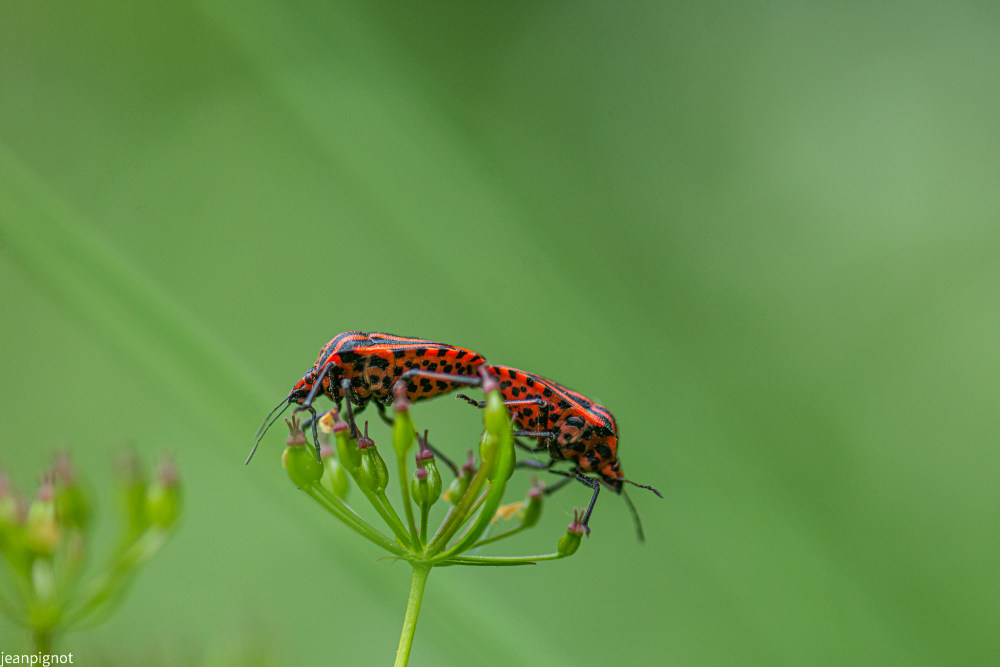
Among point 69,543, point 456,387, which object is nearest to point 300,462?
point 69,543

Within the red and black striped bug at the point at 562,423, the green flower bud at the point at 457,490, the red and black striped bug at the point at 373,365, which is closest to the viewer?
the green flower bud at the point at 457,490

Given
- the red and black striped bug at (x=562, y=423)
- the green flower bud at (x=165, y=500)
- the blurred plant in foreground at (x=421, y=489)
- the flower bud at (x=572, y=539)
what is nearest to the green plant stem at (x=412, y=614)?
the blurred plant in foreground at (x=421, y=489)

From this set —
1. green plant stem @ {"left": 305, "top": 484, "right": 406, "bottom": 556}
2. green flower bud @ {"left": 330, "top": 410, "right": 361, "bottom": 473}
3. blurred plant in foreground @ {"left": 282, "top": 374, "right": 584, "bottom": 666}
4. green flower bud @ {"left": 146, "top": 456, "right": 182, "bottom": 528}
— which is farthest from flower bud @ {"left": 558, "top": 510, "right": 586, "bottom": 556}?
green flower bud @ {"left": 146, "top": 456, "right": 182, "bottom": 528}

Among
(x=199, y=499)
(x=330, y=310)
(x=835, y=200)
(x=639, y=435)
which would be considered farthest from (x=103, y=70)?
(x=835, y=200)

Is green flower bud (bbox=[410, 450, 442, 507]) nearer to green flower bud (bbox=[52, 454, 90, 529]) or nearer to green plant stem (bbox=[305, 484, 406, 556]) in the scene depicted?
green plant stem (bbox=[305, 484, 406, 556])

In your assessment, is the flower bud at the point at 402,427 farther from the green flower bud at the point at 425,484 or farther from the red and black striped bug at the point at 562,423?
the red and black striped bug at the point at 562,423

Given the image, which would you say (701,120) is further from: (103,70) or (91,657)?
(91,657)

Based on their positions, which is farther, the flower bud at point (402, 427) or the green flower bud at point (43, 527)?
the flower bud at point (402, 427)

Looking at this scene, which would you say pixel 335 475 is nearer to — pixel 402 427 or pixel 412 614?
pixel 402 427
